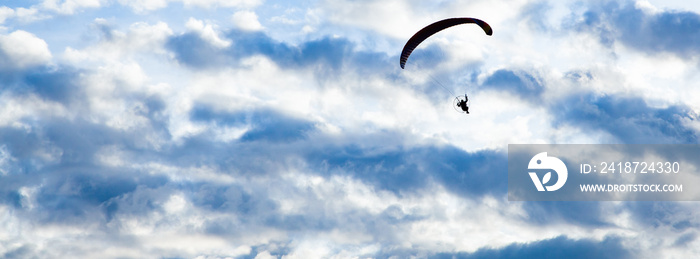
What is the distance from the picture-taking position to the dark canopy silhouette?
10294 cm

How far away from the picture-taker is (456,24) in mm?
104688

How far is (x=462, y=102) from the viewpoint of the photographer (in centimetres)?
10375

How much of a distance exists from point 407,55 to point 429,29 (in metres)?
4.09

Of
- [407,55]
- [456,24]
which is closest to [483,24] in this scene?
[456,24]

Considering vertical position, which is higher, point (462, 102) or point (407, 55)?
point (407, 55)

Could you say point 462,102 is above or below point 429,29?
below

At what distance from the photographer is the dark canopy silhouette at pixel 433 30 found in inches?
4053

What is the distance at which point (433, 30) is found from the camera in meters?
106

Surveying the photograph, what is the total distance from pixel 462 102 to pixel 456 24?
8992mm

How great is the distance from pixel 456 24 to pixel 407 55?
702 centimetres

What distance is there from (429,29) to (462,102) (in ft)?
31.3

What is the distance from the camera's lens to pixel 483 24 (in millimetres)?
102812

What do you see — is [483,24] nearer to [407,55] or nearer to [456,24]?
[456,24]

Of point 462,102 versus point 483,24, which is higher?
point 483,24
